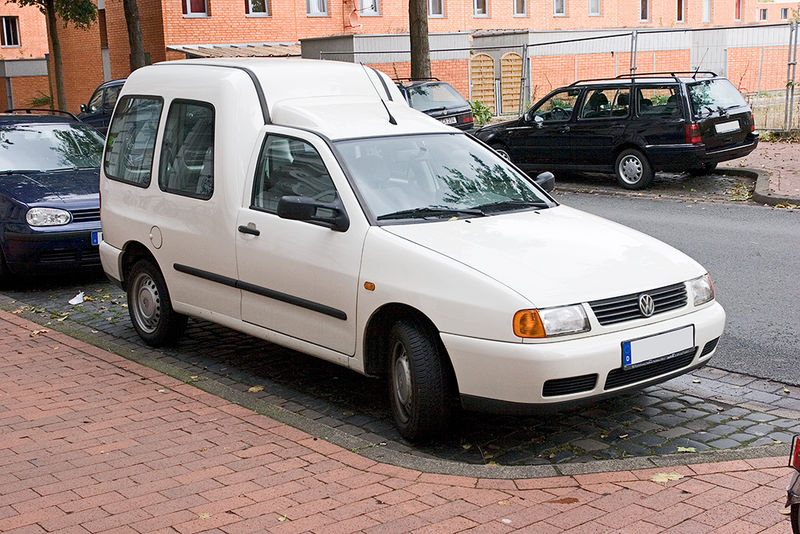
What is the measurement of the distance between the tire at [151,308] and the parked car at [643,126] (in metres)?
10.2

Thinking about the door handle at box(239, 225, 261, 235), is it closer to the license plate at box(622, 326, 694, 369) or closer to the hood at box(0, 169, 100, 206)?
the license plate at box(622, 326, 694, 369)

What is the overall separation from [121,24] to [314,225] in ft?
118

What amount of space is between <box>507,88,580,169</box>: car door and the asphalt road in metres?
1.01

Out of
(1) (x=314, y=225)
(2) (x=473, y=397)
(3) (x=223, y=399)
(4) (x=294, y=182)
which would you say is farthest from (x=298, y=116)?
(2) (x=473, y=397)

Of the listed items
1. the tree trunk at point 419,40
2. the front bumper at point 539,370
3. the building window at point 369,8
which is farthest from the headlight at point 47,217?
the building window at point 369,8

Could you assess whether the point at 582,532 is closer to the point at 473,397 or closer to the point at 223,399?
the point at 473,397

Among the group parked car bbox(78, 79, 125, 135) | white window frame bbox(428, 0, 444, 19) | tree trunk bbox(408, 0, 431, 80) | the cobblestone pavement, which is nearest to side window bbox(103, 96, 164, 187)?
the cobblestone pavement

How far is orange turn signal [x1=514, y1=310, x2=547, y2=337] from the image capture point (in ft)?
16.4

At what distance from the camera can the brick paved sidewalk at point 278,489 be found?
438cm

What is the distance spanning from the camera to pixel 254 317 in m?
6.63

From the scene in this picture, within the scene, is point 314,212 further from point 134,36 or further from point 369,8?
point 369,8

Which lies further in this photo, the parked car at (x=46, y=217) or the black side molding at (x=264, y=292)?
the parked car at (x=46, y=217)

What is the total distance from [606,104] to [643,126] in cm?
92

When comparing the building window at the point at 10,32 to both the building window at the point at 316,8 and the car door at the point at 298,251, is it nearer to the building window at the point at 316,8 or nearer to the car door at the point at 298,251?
the building window at the point at 316,8
